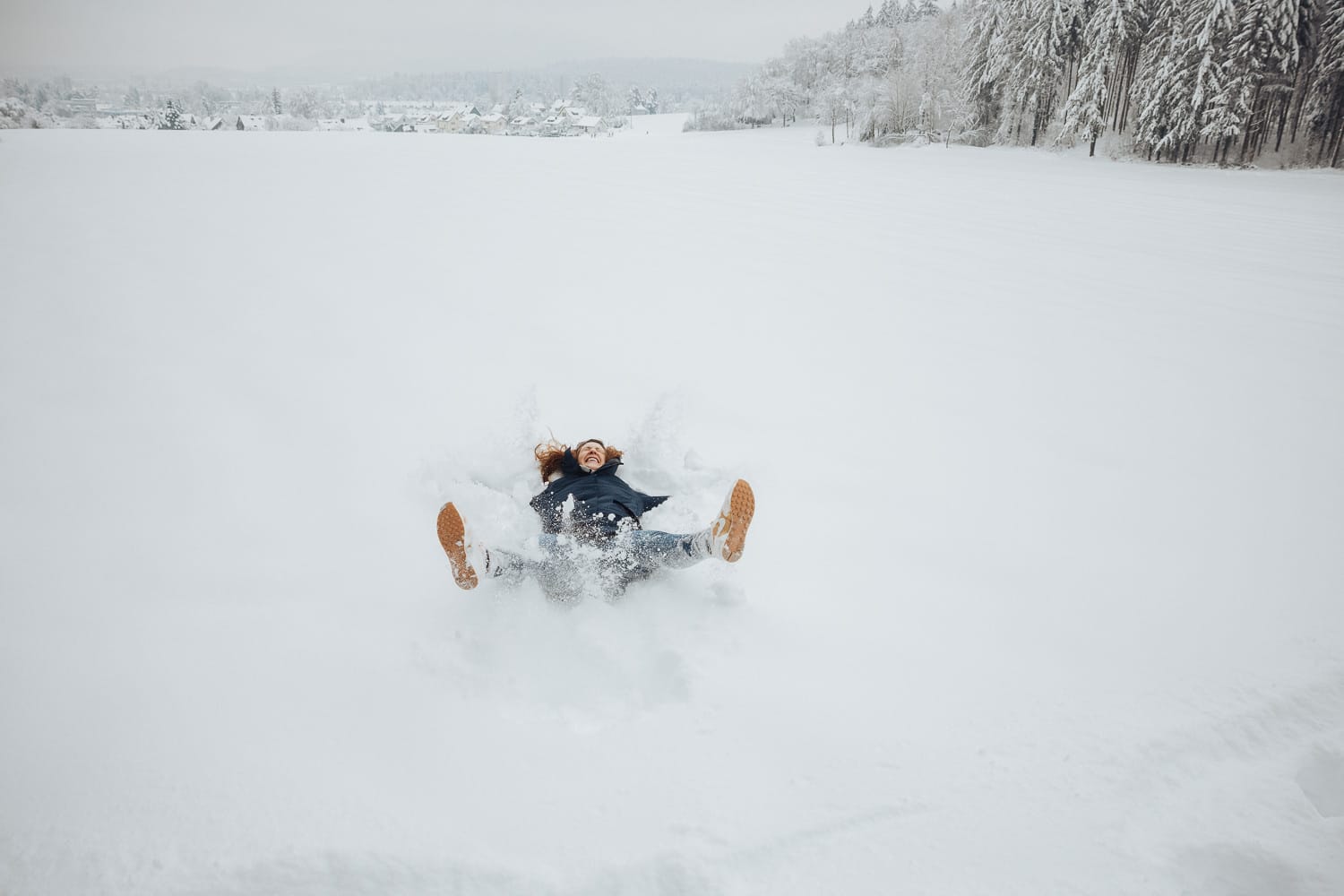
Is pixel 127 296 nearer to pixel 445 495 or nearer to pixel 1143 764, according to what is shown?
pixel 445 495

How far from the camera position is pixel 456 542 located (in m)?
2.52

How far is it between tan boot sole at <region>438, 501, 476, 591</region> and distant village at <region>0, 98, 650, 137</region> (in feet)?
78.2

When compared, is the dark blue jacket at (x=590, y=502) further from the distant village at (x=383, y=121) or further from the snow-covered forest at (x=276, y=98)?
the distant village at (x=383, y=121)

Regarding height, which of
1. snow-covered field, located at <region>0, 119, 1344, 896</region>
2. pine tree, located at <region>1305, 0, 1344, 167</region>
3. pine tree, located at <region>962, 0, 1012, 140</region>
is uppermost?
pine tree, located at <region>962, 0, 1012, 140</region>

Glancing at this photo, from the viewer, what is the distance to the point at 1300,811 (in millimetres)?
2010

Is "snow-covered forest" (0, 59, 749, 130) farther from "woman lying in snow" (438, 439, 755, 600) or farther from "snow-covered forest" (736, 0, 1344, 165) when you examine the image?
"snow-covered forest" (736, 0, 1344, 165)

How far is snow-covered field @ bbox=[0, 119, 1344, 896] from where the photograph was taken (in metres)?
1.90

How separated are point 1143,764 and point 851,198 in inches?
518

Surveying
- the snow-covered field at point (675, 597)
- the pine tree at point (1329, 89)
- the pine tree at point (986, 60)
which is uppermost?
the pine tree at point (986, 60)

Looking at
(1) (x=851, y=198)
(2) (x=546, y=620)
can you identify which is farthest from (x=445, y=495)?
(1) (x=851, y=198)

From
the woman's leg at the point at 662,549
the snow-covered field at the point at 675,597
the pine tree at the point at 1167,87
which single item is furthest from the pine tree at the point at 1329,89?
the woman's leg at the point at 662,549

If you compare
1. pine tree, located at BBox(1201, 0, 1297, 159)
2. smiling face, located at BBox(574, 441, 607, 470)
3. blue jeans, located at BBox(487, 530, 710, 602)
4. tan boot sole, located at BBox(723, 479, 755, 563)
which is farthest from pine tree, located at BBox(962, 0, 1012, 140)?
blue jeans, located at BBox(487, 530, 710, 602)

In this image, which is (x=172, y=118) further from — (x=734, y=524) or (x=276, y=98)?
(x=734, y=524)

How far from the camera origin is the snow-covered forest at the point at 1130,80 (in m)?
18.5
